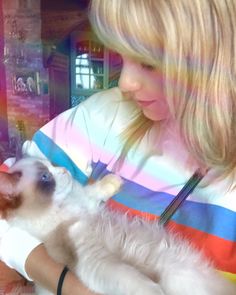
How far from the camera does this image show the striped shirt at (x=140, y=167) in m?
0.55

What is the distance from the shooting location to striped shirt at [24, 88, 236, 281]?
55 centimetres

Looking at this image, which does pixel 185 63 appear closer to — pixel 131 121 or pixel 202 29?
pixel 202 29

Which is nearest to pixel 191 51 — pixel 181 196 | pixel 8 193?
pixel 181 196

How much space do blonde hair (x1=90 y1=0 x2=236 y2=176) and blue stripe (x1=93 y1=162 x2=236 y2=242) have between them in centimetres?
6

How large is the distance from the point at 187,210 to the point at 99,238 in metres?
0.11

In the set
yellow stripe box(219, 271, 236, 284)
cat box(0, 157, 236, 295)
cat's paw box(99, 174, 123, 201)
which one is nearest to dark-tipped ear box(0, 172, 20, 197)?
cat box(0, 157, 236, 295)

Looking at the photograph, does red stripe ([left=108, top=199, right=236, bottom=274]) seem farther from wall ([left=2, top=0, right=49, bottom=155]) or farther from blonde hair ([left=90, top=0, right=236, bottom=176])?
wall ([left=2, top=0, right=49, bottom=155])

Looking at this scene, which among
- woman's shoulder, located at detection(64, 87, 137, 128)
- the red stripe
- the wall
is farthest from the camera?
the wall

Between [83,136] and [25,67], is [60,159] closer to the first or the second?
[83,136]

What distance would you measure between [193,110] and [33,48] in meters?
0.34

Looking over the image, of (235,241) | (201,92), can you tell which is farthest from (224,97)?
(235,241)

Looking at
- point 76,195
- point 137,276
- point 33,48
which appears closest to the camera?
point 137,276

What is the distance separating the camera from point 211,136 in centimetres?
52

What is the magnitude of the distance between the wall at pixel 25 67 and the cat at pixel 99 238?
0.56ft
